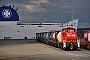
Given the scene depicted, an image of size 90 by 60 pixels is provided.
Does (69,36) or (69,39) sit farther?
(69,36)

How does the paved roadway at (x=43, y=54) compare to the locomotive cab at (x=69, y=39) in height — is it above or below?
below

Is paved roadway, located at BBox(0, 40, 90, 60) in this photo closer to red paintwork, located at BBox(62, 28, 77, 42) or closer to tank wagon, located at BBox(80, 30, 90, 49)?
tank wagon, located at BBox(80, 30, 90, 49)

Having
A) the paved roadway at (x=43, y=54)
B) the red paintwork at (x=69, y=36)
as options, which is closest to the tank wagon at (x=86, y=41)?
the paved roadway at (x=43, y=54)

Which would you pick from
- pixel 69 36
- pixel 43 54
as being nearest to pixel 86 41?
pixel 69 36

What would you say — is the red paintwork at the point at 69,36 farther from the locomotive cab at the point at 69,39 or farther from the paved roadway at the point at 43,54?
the paved roadway at the point at 43,54

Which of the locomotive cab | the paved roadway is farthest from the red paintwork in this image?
the paved roadway

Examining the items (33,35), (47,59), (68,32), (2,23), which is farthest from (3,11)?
(47,59)

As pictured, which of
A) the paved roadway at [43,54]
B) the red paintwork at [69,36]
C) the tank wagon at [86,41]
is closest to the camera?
the paved roadway at [43,54]

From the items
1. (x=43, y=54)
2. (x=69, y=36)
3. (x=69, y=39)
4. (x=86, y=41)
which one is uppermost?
(x=69, y=36)

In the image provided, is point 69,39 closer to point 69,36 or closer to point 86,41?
point 69,36

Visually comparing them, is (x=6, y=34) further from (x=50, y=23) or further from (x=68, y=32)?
(x=68, y=32)

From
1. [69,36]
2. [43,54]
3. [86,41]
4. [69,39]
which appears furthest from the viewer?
[86,41]

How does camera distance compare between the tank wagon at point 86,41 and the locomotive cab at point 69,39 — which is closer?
the locomotive cab at point 69,39

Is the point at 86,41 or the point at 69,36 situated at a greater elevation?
the point at 69,36
